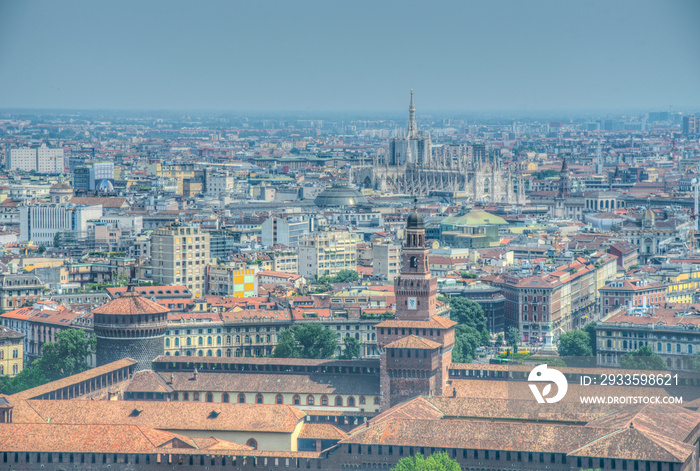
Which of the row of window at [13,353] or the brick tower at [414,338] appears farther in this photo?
the row of window at [13,353]

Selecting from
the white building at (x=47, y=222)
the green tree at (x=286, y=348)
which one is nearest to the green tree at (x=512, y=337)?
the green tree at (x=286, y=348)

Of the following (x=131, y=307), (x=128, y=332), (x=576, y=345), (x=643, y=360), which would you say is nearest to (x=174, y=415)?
(x=128, y=332)

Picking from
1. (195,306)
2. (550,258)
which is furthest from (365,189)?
(195,306)

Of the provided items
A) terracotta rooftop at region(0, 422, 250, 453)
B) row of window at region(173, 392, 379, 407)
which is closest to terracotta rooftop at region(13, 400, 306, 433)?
terracotta rooftop at region(0, 422, 250, 453)

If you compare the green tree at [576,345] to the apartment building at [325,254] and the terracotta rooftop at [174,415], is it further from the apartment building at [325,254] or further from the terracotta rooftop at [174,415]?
the apartment building at [325,254]

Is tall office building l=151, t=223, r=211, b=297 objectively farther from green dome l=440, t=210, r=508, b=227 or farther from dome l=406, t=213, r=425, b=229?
green dome l=440, t=210, r=508, b=227

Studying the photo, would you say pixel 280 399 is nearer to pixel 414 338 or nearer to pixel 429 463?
pixel 414 338
